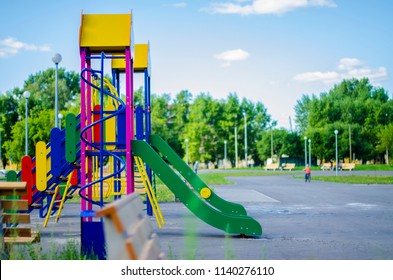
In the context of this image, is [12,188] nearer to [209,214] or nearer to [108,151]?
[108,151]

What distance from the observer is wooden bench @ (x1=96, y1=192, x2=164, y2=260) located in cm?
323

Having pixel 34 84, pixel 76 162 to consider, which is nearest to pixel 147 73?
pixel 76 162

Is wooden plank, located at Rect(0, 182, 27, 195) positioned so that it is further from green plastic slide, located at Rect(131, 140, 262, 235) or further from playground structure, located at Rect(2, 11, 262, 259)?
green plastic slide, located at Rect(131, 140, 262, 235)

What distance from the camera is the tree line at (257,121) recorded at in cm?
7700

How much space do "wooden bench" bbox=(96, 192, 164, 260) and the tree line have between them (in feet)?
198

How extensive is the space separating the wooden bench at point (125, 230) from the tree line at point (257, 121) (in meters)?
60.4

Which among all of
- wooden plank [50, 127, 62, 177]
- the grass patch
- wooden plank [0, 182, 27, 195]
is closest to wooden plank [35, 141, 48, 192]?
wooden plank [50, 127, 62, 177]

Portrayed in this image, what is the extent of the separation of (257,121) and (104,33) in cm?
8733

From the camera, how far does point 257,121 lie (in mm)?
98938

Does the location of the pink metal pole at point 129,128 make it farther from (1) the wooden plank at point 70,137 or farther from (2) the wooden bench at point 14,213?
(2) the wooden bench at point 14,213

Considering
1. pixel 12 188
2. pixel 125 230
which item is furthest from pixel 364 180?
pixel 125 230

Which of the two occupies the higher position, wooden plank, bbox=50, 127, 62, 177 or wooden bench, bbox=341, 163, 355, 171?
wooden plank, bbox=50, 127, 62, 177
